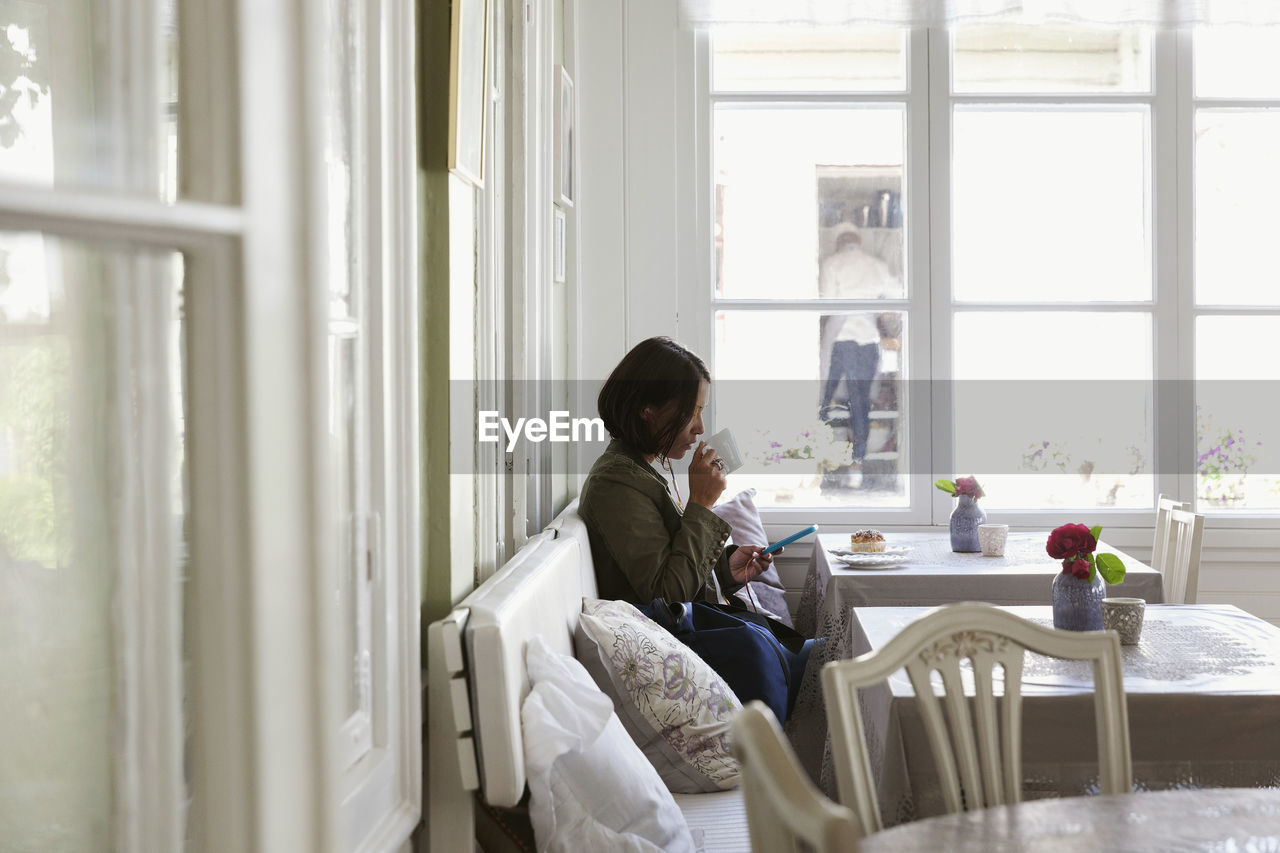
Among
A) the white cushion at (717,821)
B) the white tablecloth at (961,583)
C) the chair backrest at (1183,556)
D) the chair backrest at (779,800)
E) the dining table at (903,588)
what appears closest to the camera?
the chair backrest at (779,800)

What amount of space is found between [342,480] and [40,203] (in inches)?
26.5

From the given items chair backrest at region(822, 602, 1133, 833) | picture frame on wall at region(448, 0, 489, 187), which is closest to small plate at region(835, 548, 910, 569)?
chair backrest at region(822, 602, 1133, 833)

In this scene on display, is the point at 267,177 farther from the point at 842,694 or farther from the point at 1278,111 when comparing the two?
the point at 1278,111

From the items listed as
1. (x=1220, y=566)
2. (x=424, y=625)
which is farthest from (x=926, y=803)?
(x=1220, y=566)

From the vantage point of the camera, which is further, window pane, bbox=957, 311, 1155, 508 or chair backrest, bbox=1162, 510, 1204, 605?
window pane, bbox=957, 311, 1155, 508

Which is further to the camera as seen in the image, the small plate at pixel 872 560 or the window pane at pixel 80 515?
the small plate at pixel 872 560

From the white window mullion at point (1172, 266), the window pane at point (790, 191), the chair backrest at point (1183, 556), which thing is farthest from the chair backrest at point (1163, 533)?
the window pane at point (790, 191)

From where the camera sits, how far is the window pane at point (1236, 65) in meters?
4.04

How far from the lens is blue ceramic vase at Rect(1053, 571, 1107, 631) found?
2.04m

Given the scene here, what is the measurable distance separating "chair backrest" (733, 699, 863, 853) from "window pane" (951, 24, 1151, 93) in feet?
12.0

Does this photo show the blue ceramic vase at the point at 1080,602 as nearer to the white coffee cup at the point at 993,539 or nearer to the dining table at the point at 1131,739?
the dining table at the point at 1131,739

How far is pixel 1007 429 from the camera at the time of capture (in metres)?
4.09

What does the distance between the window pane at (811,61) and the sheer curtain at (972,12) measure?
113 mm

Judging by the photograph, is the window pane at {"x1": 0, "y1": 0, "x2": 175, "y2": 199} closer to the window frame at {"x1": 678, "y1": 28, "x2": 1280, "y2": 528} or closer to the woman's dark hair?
the woman's dark hair
